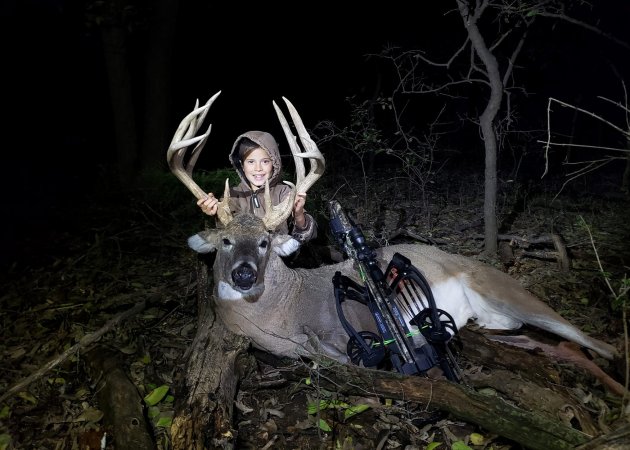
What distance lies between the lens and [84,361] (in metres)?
3.68

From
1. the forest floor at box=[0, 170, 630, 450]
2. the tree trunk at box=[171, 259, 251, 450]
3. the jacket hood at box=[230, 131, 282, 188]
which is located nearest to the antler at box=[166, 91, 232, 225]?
the jacket hood at box=[230, 131, 282, 188]

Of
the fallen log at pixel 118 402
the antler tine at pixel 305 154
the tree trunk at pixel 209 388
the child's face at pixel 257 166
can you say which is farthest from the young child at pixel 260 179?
the fallen log at pixel 118 402

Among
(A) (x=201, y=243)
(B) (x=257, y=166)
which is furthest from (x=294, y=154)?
(A) (x=201, y=243)

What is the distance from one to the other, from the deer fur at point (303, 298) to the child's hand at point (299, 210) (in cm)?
35

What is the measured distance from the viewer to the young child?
4164 millimetres

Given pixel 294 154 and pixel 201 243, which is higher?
pixel 294 154

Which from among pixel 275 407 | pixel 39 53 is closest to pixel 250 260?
pixel 275 407

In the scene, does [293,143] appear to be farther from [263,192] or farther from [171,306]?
[171,306]

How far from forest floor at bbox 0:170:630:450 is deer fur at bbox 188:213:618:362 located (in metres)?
0.33

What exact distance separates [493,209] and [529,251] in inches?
26.4

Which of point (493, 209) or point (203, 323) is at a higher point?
point (493, 209)

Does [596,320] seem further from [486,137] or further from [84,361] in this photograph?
[84,361]

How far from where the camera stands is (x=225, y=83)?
1400 cm

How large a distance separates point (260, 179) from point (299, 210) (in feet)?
1.72
